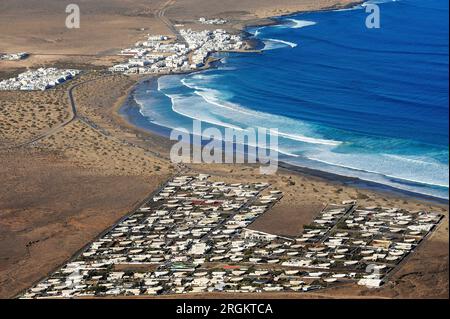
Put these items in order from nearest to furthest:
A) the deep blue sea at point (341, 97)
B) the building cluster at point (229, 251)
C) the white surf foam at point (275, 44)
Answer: the building cluster at point (229, 251) < the deep blue sea at point (341, 97) < the white surf foam at point (275, 44)

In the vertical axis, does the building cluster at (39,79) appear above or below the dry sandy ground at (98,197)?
above

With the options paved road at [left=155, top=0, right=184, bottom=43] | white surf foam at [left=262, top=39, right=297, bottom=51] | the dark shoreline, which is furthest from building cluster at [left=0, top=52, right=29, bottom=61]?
the dark shoreline

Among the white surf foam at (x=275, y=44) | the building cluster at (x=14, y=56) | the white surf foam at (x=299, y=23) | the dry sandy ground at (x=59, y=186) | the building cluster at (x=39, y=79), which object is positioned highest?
the white surf foam at (x=299, y=23)

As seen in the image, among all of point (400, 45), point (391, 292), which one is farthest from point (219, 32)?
point (391, 292)

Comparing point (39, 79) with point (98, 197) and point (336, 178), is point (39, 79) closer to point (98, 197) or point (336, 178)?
point (98, 197)

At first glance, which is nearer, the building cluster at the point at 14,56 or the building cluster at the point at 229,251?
the building cluster at the point at 229,251

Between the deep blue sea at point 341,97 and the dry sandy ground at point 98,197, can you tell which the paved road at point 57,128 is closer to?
the dry sandy ground at point 98,197

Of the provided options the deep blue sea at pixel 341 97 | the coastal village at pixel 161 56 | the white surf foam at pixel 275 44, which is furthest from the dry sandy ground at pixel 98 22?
the deep blue sea at pixel 341 97

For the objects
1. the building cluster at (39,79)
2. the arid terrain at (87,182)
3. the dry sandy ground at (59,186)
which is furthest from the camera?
the building cluster at (39,79)
